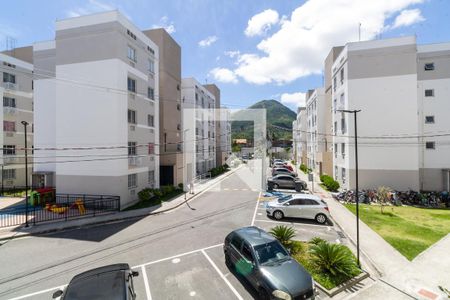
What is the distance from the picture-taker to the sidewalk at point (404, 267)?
790 centimetres

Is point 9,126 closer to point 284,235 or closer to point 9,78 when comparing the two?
point 9,78

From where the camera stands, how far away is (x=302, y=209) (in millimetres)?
15258

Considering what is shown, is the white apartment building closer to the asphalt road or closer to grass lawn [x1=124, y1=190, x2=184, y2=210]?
grass lawn [x1=124, y1=190, x2=184, y2=210]

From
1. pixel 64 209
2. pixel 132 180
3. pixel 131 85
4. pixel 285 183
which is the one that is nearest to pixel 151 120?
pixel 131 85

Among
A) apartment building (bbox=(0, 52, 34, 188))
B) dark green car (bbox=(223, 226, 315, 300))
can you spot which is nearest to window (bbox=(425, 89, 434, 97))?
dark green car (bbox=(223, 226, 315, 300))

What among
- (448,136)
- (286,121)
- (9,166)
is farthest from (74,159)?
(286,121)

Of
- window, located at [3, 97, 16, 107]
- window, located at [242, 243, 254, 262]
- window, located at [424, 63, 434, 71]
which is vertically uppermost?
window, located at [424, 63, 434, 71]

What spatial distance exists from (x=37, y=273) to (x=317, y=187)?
27.0 m

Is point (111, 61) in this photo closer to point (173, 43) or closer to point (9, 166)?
point (173, 43)

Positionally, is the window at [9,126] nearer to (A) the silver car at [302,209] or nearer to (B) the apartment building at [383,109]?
(A) the silver car at [302,209]

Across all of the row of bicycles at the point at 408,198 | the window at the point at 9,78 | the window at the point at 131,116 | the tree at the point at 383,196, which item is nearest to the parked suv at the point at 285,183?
the row of bicycles at the point at 408,198

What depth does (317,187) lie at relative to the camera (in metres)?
28.3

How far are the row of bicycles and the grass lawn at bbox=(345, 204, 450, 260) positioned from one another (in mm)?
1057

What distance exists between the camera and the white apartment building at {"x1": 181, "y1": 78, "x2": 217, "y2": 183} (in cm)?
3438
